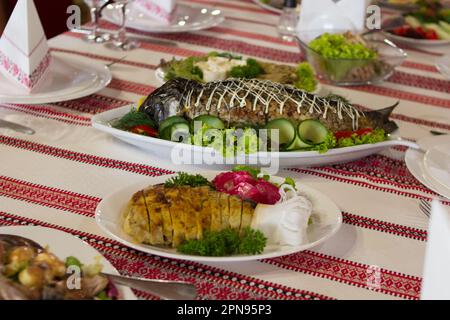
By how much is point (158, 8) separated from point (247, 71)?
0.75 metres

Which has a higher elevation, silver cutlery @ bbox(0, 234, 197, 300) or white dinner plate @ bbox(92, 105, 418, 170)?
white dinner plate @ bbox(92, 105, 418, 170)

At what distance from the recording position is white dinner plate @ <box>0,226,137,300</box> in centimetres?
133

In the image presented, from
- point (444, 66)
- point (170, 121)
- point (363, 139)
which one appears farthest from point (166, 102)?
point (444, 66)

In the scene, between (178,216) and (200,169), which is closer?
(178,216)

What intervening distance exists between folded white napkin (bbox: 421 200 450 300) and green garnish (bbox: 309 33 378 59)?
144cm

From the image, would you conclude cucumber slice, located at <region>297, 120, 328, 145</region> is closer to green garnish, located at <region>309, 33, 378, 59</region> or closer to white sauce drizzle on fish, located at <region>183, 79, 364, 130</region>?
white sauce drizzle on fish, located at <region>183, 79, 364, 130</region>

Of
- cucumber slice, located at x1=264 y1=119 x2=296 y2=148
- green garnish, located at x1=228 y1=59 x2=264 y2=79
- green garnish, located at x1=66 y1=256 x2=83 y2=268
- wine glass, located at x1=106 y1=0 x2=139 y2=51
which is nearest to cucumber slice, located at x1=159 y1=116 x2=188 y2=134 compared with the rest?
cucumber slice, located at x1=264 y1=119 x2=296 y2=148

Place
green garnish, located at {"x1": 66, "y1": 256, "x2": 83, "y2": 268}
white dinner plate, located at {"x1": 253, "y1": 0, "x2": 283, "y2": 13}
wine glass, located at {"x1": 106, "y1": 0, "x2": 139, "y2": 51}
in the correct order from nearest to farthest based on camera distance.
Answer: green garnish, located at {"x1": 66, "y1": 256, "x2": 83, "y2": 268} → wine glass, located at {"x1": 106, "y1": 0, "x2": 139, "y2": 51} → white dinner plate, located at {"x1": 253, "y1": 0, "x2": 283, "y2": 13}

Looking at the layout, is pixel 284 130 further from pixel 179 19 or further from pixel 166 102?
pixel 179 19

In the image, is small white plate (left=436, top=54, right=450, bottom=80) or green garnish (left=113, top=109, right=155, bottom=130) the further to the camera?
small white plate (left=436, top=54, right=450, bottom=80)

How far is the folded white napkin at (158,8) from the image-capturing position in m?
2.94

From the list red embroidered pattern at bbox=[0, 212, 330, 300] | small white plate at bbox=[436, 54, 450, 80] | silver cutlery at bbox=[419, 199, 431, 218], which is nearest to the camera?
red embroidered pattern at bbox=[0, 212, 330, 300]

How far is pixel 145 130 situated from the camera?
196cm

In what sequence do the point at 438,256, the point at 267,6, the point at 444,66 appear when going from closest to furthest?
the point at 438,256, the point at 444,66, the point at 267,6
